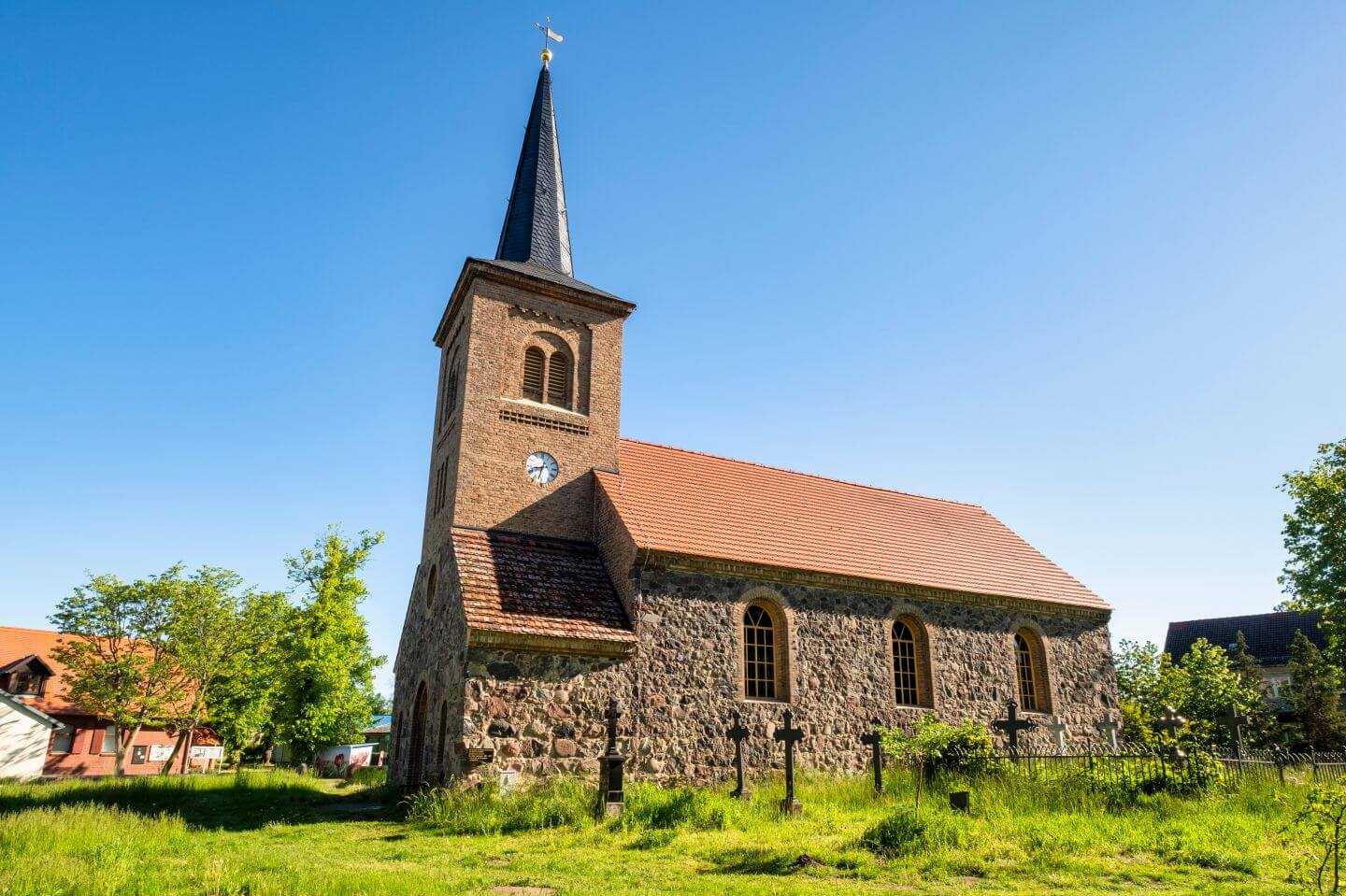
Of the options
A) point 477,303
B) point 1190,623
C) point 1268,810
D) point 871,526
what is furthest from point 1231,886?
point 1190,623

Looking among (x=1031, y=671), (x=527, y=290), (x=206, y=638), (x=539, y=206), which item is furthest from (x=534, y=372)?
(x=206, y=638)

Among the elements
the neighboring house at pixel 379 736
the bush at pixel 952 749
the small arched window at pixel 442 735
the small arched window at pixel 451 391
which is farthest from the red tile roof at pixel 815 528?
the neighboring house at pixel 379 736

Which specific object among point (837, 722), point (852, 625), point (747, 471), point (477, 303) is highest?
point (477, 303)

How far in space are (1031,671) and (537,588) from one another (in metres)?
14.0

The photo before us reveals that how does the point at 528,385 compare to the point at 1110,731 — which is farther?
the point at 1110,731

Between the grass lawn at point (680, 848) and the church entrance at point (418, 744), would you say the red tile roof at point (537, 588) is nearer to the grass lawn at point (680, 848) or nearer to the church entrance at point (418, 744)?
the grass lawn at point (680, 848)

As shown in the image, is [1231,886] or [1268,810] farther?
[1268,810]

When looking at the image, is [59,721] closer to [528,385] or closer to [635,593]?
[528,385]

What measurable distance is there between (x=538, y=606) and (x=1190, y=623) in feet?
176

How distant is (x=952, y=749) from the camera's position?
16.2 meters

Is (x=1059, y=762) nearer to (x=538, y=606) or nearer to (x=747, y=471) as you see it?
(x=538, y=606)

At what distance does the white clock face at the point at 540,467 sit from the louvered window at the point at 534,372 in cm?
161

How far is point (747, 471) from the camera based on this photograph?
24016mm

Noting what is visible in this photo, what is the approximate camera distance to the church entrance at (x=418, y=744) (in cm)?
1795
